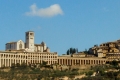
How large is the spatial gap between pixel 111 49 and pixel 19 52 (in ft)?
65.5

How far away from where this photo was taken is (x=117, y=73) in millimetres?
44125

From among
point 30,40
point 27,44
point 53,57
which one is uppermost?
point 30,40

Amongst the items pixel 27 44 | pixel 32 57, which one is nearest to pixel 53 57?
pixel 32 57

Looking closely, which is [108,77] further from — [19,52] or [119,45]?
[119,45]

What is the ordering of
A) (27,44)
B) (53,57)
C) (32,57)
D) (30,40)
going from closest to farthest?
1. (32,57)
2. (53,57)
3. (27,44)
4. (30,40)

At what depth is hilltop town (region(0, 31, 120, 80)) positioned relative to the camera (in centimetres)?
5869

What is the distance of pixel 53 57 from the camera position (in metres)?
66.1

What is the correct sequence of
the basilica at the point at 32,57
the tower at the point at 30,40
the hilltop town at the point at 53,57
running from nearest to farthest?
the hilltop town at the point at 53,57 < the basilica at the point at 32,57 < the tower at the point at 30,40

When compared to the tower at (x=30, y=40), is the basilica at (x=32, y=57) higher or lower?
lower

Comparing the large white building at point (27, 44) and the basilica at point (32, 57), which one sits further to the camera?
the large white building at point (27, 44)

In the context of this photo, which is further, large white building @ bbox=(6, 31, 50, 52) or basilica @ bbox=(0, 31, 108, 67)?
large white building @ bbox=(6, 31, 50, 52)

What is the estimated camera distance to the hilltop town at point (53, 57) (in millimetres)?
58694

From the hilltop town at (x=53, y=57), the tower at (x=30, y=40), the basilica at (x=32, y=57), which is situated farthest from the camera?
the tower at (x=30, y=40)

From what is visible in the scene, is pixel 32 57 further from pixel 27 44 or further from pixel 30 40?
pixel 30 40
